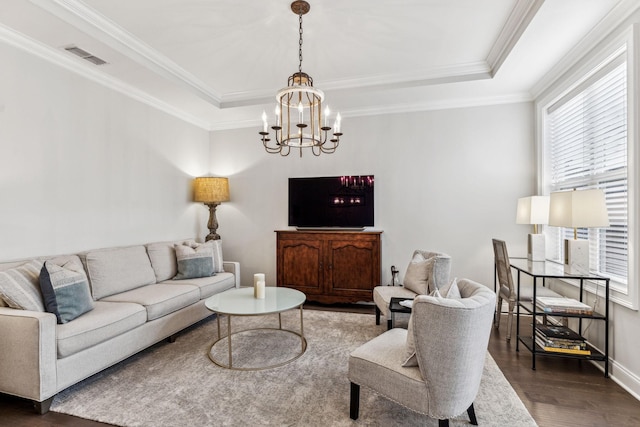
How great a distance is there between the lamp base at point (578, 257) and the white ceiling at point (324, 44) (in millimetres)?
1695

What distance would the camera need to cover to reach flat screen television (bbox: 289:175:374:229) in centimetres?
448

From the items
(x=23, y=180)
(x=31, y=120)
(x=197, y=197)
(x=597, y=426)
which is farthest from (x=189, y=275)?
(x=597, y=426)

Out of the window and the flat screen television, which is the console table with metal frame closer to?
the window

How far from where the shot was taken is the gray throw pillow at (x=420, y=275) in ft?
11.0

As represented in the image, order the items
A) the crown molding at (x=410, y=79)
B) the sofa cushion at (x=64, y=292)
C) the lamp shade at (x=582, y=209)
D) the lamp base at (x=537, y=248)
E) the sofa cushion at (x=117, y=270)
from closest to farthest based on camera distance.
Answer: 1. the sofa cushion at (x=64, y=292)
2. the lamp shade at (x=582, y=209)
3. the sofa cushion at (x=117, y=270)
4. the lamp base at (x=537, y=248)
5. the crown molding at (x=410, y=79)

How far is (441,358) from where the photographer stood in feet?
5.47

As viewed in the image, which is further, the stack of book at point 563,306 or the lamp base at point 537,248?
the lamp base at point 537,248

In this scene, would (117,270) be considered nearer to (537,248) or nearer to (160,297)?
(160,297)

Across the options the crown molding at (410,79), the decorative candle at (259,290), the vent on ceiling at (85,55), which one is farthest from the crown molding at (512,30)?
the vent on ceiling at (85,55)

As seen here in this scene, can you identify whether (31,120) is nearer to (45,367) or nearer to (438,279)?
(45,367)

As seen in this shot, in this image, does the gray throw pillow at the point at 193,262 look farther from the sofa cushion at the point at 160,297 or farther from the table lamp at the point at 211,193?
the table lamp at the point at 211,193

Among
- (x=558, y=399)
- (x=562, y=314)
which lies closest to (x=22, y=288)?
(x=558, y=399)

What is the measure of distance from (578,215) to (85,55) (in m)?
4.36

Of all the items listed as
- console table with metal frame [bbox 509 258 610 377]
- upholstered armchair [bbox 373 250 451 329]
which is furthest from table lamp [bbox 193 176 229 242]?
console table with metal frame [bbox 509 258 610 377]
